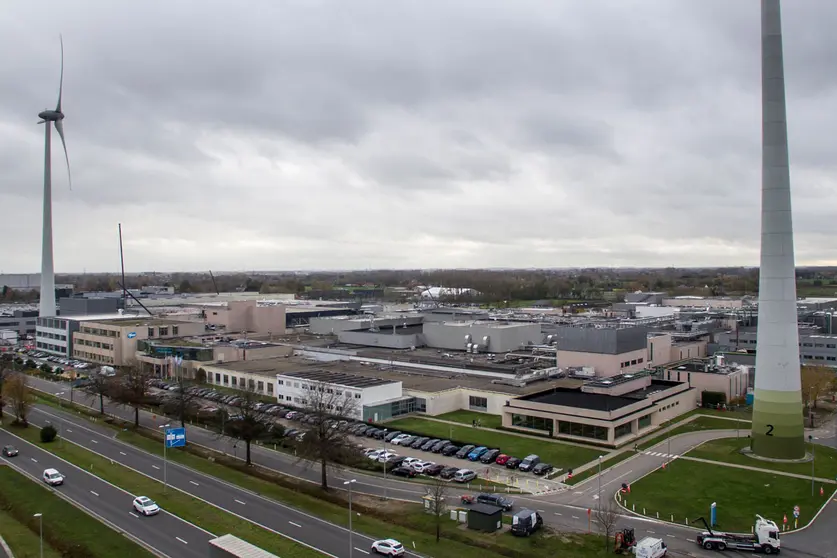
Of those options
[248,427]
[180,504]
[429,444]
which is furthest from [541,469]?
[180,504]

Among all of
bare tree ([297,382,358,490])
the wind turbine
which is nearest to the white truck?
bare tree ([297,382,358,490])

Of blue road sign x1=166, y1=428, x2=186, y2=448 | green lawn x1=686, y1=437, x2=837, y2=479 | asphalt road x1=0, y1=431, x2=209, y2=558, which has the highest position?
blue road sign x1=166, y1=428, x2=186, y2=448

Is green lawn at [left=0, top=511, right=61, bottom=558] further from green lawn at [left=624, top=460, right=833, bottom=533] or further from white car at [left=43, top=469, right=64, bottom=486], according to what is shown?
green lawn at [left=624, top=460, right=833, bottom=533]

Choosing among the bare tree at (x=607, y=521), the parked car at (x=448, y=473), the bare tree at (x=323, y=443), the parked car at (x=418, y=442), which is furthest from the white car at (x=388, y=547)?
the parked car at (x=418, y=442)

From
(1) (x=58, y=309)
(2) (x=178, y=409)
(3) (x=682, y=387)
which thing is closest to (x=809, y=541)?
(3) (x=682, y=387)

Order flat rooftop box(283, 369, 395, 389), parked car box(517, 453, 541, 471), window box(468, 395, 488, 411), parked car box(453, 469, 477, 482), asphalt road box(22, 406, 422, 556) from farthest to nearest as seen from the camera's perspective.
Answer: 1. window box(468, 395, 488, 411)
2. flat rooftop box(283, 369, 395, 389)
3. parked car box(517, 453, 541, 471)
4. parked car box(453, 469, 477, 482)
5. asphalt road box(22, 406, 422, 556)

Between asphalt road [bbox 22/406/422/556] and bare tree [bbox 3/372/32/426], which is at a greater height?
bare tree [bbox 3/372/32/426]

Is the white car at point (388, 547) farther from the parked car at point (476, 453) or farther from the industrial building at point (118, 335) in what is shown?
the industrial building at point (118, 335)

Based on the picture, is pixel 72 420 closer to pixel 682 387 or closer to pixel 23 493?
pixel 23 493
